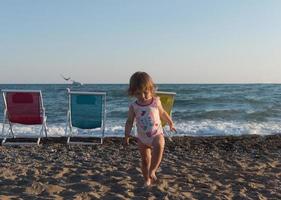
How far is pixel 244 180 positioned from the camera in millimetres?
5477

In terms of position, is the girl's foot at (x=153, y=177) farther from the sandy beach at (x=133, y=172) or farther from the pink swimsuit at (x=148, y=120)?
the pink swimsuit at (x=148, y=120)

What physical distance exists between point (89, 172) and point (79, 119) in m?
3.06

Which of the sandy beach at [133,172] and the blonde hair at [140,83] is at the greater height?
the blonde hair at [140,83]

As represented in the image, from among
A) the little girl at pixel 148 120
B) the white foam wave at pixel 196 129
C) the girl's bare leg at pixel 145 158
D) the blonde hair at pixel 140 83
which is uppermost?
the blonde hair at pixel 140 83

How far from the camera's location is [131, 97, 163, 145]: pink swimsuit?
4797mm

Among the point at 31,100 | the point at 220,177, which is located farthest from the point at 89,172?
the point at 31,100

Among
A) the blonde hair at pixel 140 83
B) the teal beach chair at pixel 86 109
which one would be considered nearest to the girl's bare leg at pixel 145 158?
the blonde hair at pixel 140 83

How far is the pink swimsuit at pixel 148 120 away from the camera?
15.7ft

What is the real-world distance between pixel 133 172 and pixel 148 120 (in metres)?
1.09

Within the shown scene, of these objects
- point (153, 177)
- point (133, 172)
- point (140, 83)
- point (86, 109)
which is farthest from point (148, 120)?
point (86, 109)

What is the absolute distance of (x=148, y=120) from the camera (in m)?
4.80

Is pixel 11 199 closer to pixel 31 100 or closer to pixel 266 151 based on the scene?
pixel 31 100

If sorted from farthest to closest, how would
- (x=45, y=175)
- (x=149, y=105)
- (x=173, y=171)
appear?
(x=173, y=171), (x=45, y=175), (x=149, y=105)

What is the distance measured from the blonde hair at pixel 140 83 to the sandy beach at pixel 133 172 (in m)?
1.03
